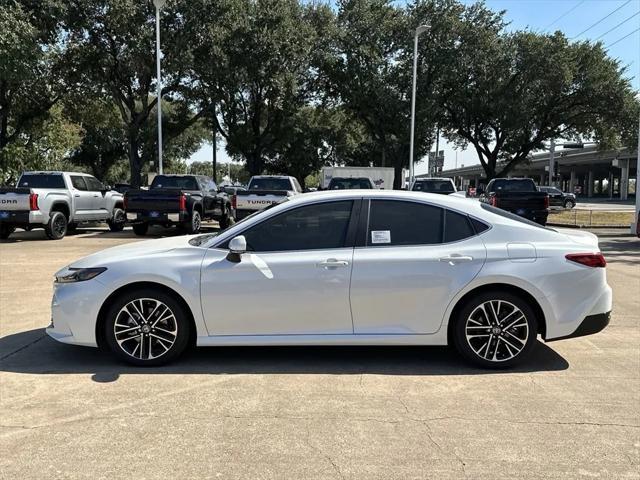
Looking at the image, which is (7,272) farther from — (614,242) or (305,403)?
(614,242)

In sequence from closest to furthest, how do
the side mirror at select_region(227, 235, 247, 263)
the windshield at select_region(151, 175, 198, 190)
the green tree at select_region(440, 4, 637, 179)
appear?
the side mirror at select_region(227, 235, 247, 263)
the windshield at select_region(151, 175, 198, 190)
the green tree at select_region(440, 4, 637, 179)

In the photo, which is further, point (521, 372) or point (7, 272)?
point (7, 272)

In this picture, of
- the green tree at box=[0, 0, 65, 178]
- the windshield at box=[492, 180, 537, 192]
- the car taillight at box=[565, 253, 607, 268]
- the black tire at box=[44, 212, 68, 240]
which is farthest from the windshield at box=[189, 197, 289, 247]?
the green tree at box=[0, 0, 65, 178]

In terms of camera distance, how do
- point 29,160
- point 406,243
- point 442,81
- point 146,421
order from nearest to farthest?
point 146,421 → point 406,243 → point 29,160 → point 442,81

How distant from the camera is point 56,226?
54.5 feet

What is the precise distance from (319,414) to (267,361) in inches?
49.5

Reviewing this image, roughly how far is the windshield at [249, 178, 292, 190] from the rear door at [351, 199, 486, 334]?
14.4m

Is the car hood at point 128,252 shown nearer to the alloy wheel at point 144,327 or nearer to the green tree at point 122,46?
the alloy wheel at point 144,327

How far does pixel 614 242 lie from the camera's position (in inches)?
653

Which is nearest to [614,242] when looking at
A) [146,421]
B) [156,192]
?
[156,192]

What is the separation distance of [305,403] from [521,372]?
6.50 ft

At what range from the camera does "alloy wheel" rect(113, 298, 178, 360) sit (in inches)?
195

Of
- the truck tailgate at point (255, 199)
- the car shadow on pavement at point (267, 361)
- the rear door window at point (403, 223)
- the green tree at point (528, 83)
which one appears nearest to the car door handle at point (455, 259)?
the rear door window at point (403, 223)

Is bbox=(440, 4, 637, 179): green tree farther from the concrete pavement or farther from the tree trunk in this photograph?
the concrete pavement
